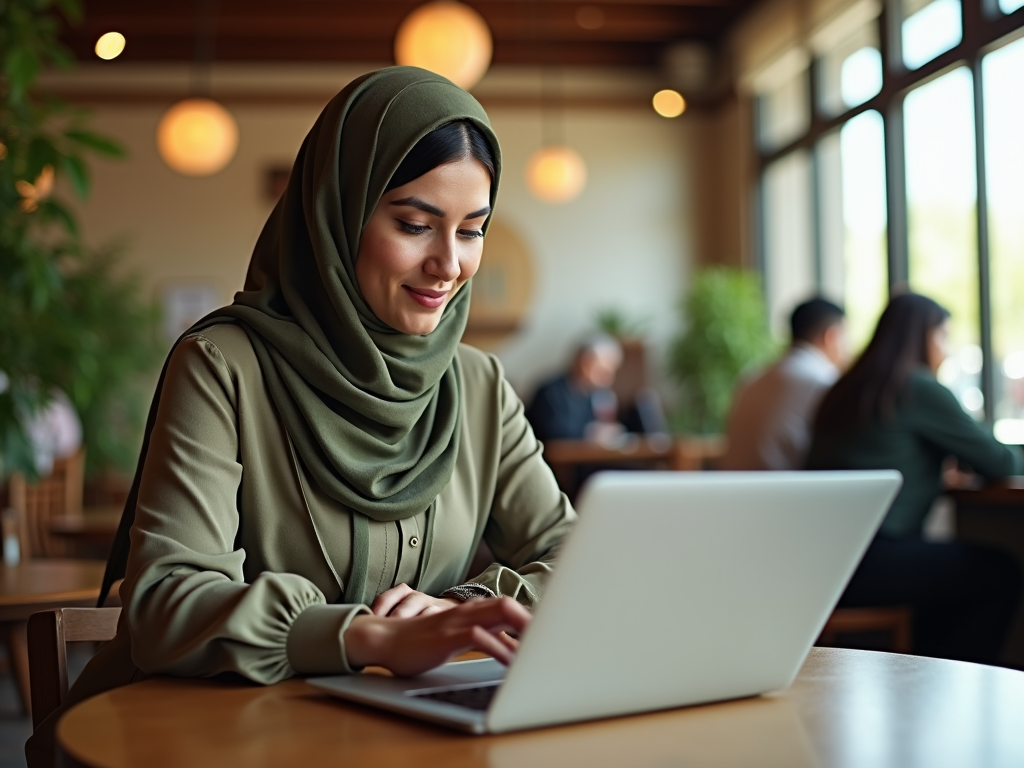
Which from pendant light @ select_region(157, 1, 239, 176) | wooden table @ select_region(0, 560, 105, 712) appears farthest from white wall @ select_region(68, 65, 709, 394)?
wooden table @ select_region(0, 560, 105, 712)

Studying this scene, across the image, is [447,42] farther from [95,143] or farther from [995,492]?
[995,492]

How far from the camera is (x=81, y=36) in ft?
27.5

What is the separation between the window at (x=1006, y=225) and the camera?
531cm

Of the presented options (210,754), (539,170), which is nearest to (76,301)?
(539,170)

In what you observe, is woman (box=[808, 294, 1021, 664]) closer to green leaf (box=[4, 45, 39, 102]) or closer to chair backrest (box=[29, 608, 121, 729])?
green leaf (box=[4, 45, 39, 102])

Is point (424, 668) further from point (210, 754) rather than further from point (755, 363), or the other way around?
point (755, 363)

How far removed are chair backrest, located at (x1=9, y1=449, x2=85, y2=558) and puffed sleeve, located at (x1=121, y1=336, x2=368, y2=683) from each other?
11.9 ft

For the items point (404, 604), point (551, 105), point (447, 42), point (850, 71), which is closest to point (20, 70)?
point (404, 604)

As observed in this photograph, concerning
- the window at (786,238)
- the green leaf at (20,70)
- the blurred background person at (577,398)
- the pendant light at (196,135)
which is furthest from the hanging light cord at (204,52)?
the green leaf at (20,70)

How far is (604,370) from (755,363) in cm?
103

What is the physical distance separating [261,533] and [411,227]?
0.40 m

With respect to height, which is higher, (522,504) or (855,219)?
(855,219)

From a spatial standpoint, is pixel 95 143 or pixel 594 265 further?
pixel 594 265

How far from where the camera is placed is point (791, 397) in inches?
189
